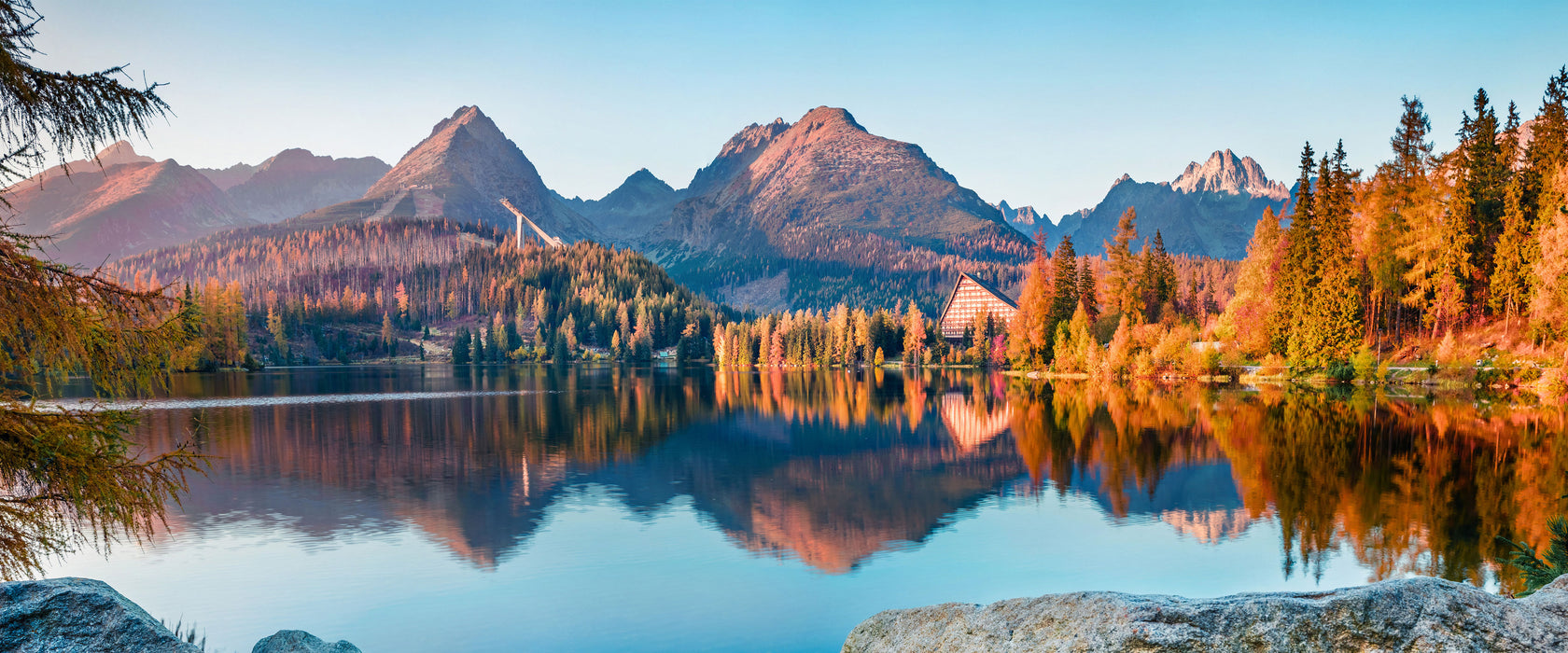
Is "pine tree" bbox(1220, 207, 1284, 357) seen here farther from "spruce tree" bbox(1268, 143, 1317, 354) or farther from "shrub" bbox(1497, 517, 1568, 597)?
"shrub" bbox(1497, 517, 1568, 597)

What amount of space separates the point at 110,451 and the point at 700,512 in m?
17.5

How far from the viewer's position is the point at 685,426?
1928 inches

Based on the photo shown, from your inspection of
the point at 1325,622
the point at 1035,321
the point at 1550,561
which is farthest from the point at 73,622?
the point at 1035,321

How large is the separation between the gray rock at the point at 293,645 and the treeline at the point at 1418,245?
213ft

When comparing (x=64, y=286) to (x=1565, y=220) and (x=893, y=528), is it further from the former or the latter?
(x=1565, y=220)

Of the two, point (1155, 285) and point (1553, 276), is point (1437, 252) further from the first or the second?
point (1155, 285)

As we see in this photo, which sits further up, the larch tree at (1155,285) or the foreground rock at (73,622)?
the larch tree at (1155,285)

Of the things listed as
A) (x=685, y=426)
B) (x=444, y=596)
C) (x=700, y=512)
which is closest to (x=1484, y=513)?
(x=700, y=512)

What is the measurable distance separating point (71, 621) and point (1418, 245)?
257 ft

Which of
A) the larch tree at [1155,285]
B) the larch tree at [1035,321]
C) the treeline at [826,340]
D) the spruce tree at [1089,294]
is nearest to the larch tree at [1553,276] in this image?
the larch tree at [1155,285]

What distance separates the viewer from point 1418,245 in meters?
62.7

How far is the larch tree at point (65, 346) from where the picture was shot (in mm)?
8617

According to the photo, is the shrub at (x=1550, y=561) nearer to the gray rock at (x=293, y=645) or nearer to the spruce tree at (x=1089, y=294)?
the gray rock at (x=293, y=645)

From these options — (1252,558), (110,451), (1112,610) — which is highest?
(110,451)
